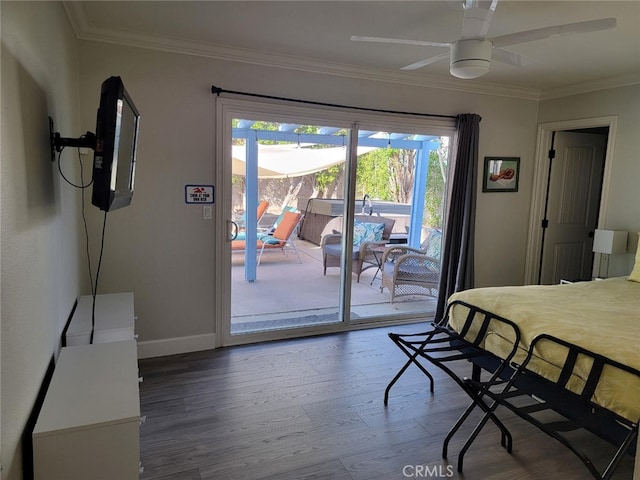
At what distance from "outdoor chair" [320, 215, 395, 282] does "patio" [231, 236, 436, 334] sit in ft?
1.36

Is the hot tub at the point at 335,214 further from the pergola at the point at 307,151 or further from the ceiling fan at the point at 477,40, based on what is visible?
the ceiling fan at the point at 477,40

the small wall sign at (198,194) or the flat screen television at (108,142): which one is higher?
the flat screen television at (108,142)

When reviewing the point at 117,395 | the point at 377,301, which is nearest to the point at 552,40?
the point at 377,301

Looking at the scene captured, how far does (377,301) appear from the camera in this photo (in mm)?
4816


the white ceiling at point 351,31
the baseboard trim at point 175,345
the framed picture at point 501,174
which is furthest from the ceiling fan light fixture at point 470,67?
the baseboard trim at point 175,345

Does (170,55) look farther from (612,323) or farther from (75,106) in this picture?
(612,323)

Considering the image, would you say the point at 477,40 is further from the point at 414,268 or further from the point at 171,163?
the point at 414,268

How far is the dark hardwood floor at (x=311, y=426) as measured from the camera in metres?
2.06

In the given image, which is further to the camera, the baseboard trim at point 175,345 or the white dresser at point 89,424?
the baseboard trim at point 175,345

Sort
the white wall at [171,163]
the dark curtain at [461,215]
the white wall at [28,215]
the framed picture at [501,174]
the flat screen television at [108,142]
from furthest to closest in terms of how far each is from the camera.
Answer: the framed picture at [501,174], the dark curtain at [461,215], the white wall at [171,163], the flat screen television at [108,142], the white wall at [28,215]

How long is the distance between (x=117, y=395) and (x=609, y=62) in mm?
4044

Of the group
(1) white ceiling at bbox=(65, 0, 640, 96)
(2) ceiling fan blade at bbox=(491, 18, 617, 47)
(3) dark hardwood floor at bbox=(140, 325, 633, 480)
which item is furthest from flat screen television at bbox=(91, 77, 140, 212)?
(2) ceiling fan blade at bbox=(491, 18, 617, 47)

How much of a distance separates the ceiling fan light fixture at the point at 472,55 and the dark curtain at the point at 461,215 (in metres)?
1.83

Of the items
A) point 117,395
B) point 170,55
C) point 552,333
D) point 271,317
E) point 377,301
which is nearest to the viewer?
point 117,395
